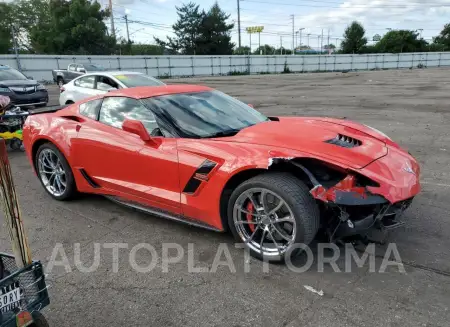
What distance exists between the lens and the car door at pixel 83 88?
34.0ft

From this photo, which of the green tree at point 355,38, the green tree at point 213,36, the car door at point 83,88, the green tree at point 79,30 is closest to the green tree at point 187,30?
the green tree at point 213,36

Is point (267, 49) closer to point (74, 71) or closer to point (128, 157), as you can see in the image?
point (74, 71)

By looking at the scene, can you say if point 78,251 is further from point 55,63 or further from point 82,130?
point 55,63

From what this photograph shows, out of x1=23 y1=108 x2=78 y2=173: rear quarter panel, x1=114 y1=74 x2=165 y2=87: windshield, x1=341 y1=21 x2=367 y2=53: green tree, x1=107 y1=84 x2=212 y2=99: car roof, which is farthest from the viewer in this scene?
x1=341 y1=21 x2=367 y2=53: green tree

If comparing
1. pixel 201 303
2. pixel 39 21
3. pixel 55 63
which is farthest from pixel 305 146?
pixel 39 21

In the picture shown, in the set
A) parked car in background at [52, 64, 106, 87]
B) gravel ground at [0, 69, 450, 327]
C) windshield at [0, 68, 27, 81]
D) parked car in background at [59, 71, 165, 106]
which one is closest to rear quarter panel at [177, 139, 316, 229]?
gravel ground at [0, 69, 450, 327]

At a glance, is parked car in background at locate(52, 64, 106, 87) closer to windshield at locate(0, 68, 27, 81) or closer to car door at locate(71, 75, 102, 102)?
windshield at locate(0, 68, 27, 81)

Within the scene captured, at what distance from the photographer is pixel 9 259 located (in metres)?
2.35

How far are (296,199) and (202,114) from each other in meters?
1.46

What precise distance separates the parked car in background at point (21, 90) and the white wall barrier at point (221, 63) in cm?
1647

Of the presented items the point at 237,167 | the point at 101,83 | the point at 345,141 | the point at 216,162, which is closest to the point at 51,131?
the point at 216,162

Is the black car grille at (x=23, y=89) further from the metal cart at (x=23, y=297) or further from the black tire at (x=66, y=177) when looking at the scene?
the metal cart at (x=23, y=297)

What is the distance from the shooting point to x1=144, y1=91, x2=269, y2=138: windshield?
3609mm

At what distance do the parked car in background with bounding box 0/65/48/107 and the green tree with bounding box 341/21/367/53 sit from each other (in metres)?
89.1
